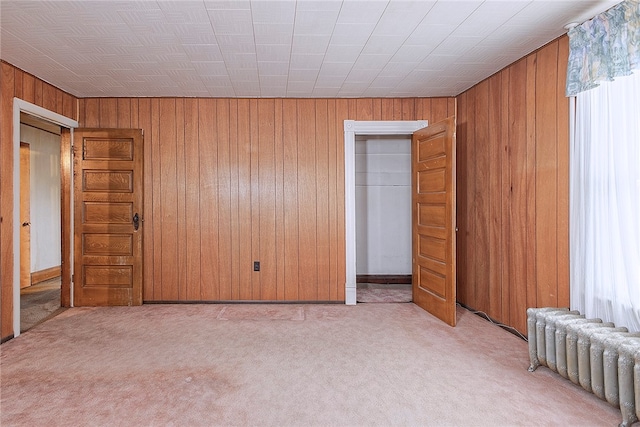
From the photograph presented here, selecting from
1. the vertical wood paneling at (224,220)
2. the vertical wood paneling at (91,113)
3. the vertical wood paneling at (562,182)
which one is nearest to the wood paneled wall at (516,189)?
the vertical wood paneling at (562,182)

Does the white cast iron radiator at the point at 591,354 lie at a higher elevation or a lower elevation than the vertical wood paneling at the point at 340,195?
lower

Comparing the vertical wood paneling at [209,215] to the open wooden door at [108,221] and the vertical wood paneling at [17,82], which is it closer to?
the open wooden door at [108,221]

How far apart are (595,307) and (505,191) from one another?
134cm

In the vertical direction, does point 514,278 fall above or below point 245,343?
above

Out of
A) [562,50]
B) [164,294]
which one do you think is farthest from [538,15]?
[164,294]

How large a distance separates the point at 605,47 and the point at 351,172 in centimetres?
265

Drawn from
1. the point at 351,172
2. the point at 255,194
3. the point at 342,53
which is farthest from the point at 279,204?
the point at 342,53

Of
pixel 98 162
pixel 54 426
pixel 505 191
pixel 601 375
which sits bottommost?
pixel 54 426

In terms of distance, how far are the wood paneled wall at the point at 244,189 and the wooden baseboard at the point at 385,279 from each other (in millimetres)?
1396

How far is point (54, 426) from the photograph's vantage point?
2.01 m

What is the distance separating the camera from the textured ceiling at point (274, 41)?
243 centimetres

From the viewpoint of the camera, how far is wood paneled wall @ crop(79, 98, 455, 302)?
448 cm

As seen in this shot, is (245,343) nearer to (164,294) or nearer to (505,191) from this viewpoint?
(164,294)

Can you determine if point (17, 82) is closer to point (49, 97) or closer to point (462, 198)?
point (49, 97)
